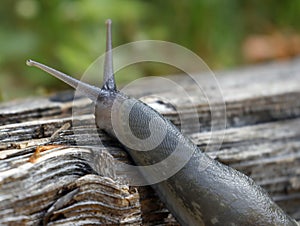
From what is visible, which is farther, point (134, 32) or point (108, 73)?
point (134, 32)

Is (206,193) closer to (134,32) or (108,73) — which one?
(108,73)

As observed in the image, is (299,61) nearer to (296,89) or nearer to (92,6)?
(296,89)

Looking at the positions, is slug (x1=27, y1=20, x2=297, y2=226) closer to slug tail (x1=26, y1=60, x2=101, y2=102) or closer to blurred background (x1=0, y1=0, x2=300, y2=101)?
slug tail (x1=26, y1=60, x2=101, y2=102)

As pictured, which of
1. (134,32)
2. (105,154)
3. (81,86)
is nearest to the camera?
(105,154)

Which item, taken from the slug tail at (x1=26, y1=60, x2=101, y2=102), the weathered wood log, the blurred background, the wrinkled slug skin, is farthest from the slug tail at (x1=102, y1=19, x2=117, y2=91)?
the blurred background

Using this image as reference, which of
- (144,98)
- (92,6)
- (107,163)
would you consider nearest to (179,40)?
(92,6)

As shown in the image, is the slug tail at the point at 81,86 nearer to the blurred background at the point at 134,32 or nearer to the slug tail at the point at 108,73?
the slug tail at the point at 108,73

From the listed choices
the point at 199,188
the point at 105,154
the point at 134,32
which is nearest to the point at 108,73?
the point at 105,154
